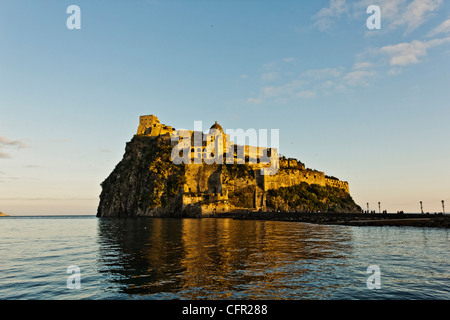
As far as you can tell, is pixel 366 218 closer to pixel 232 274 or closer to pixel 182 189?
pixel 232 274

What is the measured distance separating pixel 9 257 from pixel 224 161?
116620 mm

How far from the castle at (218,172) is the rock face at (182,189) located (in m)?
0.40

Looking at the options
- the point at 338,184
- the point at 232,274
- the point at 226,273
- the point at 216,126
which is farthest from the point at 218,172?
the point at 232,274

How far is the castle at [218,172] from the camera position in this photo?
11556 cm

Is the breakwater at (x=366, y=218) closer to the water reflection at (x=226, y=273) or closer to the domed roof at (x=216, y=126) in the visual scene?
the water reflection at (x=226, y=273)

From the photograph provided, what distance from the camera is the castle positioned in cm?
11556

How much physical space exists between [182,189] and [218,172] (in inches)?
819

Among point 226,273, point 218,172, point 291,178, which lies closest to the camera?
point 226,273

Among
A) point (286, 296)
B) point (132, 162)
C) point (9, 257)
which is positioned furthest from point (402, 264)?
point (132, 162)

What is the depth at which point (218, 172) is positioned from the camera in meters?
128

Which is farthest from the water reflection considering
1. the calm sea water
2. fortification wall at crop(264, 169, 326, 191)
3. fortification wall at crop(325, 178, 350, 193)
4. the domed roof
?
fortification wall at crop(325, 178, 350, 193)

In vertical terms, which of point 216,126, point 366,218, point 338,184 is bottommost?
point 366,218

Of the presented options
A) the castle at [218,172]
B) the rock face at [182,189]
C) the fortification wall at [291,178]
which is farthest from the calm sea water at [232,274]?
the fortification wall at [291,178]

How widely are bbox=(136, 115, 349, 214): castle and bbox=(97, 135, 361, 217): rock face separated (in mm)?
402
